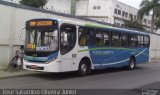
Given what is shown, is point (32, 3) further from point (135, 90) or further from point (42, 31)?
point (135, 90)

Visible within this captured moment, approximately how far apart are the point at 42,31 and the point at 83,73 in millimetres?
3226

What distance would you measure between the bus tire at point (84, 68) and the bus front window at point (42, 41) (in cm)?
242

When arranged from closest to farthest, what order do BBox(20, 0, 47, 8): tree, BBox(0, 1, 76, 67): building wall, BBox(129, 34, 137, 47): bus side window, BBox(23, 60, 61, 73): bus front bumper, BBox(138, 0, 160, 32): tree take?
BBox(23, 60, 61, 73): bus front bumper
BBox(0, 1, 76, 67): building wall
BBox(129, 34, 137, 47): bus side window
BBox(138, 0, 160, 32): tree
BBox(20, 0, 47, 8): tree

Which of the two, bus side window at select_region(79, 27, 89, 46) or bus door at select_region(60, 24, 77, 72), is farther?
bus side window at select_region(79, 27, 89, 46)

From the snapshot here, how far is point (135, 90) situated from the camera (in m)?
13.3

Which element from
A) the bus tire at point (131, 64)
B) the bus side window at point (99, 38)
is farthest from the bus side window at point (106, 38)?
the bus tire at point (131, 64)

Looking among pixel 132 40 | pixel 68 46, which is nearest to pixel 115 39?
pixel 132 40

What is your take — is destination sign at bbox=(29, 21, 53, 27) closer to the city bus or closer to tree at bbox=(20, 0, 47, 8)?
the city bus

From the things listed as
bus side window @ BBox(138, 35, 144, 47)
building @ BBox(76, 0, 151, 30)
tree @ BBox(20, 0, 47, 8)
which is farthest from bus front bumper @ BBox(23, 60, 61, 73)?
building @ BBox(76, 0, 151, 30)

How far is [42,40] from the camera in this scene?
16.3m

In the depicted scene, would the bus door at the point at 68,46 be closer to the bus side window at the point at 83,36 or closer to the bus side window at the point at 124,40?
the bus side window at the point at 83,36

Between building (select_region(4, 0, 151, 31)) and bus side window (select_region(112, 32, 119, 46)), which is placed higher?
building (select_region(4, 0, 151, 31))

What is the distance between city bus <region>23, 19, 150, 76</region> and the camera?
15.9 metres

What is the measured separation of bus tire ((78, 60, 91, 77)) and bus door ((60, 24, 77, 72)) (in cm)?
86
